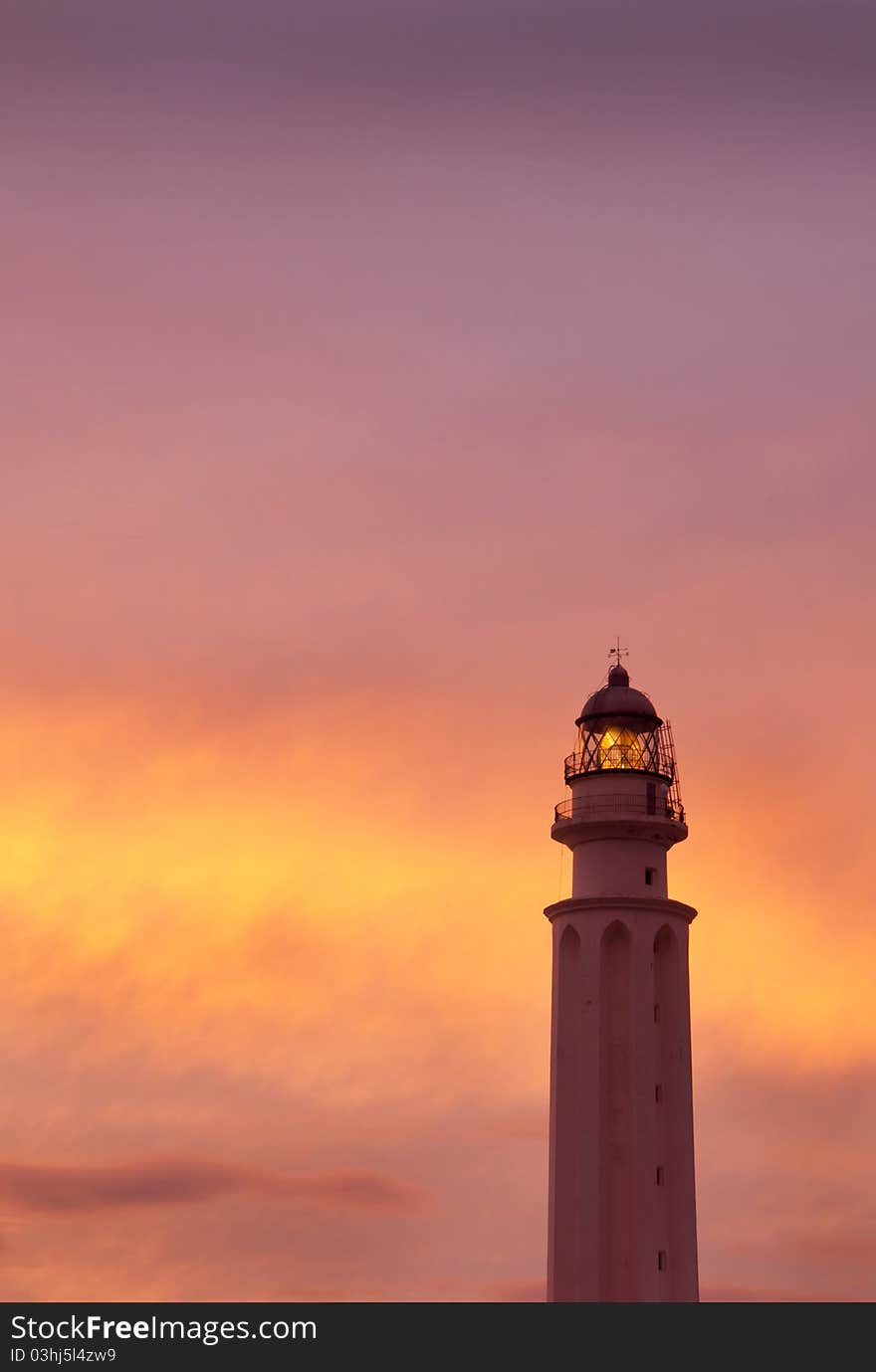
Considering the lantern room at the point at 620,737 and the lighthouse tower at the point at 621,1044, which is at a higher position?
the lantern room at the point at 620,737

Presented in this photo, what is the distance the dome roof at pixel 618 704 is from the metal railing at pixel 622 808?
3.85 metres

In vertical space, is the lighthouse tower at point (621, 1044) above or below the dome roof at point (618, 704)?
below

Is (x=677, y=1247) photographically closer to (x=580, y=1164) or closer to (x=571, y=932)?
(x=580, y=1164)

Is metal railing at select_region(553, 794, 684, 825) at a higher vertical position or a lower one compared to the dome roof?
lower

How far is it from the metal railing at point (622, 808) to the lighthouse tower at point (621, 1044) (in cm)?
6

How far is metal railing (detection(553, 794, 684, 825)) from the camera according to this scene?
8394cm

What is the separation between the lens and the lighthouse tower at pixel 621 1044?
7906 centimetres

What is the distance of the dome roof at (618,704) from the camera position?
285ft

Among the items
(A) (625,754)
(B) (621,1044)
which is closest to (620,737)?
(A) (625,754)

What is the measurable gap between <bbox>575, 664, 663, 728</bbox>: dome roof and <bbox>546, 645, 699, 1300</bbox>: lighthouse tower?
71 cm

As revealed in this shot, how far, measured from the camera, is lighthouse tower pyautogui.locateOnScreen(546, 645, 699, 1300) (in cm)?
7906

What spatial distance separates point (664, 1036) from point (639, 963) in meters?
3.24
